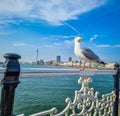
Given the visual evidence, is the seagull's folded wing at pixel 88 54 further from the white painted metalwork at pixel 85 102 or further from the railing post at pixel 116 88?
the white painted metalwork at pixel 85 102

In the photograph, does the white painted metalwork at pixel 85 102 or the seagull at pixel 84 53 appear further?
the seagull at pixel 84 53

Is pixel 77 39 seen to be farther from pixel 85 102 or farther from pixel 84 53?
pixel 85 102

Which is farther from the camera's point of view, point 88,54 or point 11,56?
point 88,54

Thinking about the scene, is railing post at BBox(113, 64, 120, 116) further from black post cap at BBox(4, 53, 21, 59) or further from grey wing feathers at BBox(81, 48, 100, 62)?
black post cap at BBox(4, 53, 21, 59)

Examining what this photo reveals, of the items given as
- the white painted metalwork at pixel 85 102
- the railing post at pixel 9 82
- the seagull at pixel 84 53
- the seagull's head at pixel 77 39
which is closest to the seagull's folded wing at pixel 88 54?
the seagull at pixel 84 53

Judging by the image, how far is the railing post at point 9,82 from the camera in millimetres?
1475

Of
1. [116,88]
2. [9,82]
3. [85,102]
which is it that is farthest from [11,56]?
[116,88]

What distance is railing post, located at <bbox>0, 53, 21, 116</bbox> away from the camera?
1475mm

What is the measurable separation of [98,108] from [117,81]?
20.2 inches

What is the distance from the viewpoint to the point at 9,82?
1.49 meters

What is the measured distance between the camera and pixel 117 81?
3.03 meters

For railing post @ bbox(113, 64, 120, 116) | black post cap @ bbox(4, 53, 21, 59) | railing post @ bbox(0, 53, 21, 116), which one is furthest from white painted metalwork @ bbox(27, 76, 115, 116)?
black post cap @ bbox(4, 53, 21, 59)

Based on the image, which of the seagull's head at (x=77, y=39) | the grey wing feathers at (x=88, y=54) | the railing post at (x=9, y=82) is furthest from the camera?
the seagull's head at (x=77, y=39)

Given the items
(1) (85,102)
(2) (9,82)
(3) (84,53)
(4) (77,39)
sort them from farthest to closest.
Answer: (4) (77,39) → (3) (84,53) → (1) (85,102) → (2) (9,82)
